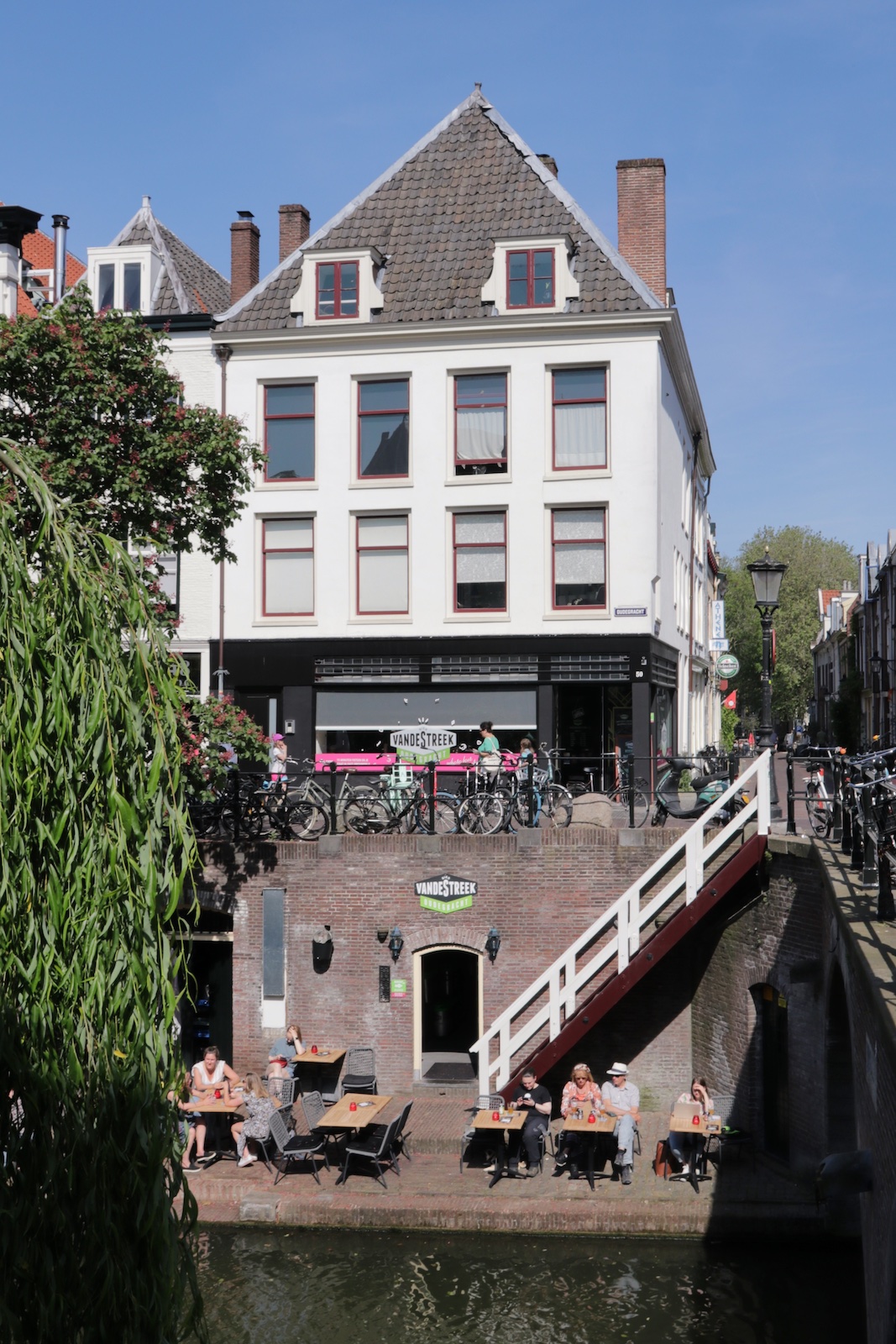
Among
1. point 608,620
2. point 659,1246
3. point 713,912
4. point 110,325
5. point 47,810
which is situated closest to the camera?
point 47,810

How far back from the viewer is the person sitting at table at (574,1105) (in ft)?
47.6

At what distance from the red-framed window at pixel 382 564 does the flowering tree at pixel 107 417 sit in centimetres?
1021

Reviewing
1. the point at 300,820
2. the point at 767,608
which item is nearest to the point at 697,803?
the point at 767,608

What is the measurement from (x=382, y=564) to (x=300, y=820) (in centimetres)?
900

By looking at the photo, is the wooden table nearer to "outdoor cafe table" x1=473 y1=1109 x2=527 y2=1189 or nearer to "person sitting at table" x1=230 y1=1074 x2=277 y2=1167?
"person sitting at table" x1=230 y1=1074 x2=277 y2=1167

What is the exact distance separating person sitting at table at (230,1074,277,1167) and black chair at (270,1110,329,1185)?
0.53 ft

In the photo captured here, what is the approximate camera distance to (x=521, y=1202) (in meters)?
13.7

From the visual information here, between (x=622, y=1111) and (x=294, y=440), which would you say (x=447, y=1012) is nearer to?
(x=622, y=1111)

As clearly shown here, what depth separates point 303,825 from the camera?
1820cm

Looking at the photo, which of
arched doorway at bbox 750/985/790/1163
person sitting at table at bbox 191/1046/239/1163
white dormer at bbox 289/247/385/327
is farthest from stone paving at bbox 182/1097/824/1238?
white dormer at bbox 289/247/385/327

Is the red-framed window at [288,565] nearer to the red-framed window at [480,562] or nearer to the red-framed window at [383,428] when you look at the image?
the red-framed window at [383,428]

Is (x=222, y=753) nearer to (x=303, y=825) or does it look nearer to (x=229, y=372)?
(x=303, y=825)

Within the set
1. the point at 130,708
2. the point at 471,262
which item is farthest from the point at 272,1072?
the point at 471,262

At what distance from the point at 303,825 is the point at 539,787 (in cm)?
347
